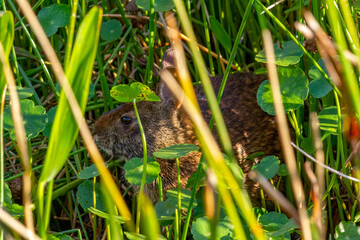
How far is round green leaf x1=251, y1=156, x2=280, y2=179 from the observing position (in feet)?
6.17

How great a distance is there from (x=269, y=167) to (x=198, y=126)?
2.73 ft

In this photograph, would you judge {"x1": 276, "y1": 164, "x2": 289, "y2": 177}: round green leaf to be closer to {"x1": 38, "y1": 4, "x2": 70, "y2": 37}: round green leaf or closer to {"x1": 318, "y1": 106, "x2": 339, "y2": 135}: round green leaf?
{"x1": 318, "y1": 106, "x2": 339, "y2": 135}: round green leaf

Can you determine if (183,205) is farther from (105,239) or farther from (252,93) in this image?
(252,93)

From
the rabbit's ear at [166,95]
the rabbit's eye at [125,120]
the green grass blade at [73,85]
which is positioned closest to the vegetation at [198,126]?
the green grass blade at [73,85]

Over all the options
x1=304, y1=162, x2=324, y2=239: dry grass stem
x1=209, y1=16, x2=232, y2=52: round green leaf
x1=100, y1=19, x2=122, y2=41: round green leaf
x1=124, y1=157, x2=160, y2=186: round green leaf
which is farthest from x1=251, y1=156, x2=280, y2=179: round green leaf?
x1=100, y1=19, x2=122, y2=41: round green leaf

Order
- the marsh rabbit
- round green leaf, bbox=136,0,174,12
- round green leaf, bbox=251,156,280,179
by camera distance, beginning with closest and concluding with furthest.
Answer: round green leaf, bbox=251,156,280,179 < round green leaf, bbox=136,0,174,12 < the marsh rabbit

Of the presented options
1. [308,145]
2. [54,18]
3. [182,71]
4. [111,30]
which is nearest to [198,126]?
[182,71]

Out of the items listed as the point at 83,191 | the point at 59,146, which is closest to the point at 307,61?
the point at 83,191

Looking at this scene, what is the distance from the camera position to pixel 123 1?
3.17 m

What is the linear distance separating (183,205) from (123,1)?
159cm

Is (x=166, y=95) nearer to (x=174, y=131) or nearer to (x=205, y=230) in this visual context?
(x=174, y=131)

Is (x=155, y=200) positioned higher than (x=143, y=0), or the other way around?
(x=143, y=0)

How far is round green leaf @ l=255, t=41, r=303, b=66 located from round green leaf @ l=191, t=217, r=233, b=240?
598mm

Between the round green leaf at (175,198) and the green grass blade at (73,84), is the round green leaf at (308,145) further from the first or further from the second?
the green grass blade at (73,84)
